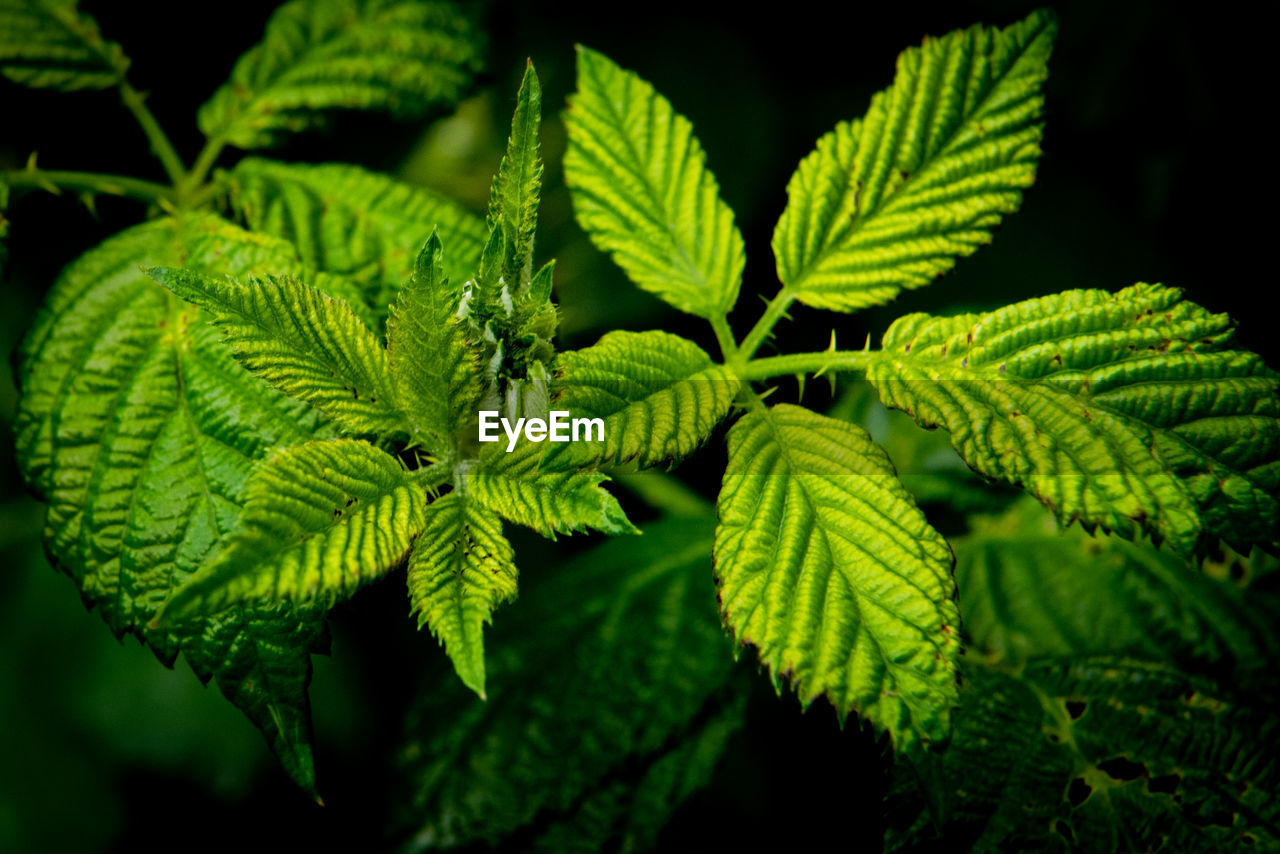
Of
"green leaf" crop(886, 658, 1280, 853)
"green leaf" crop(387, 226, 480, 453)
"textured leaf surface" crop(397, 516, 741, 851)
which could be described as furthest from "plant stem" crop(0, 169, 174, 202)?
"green leaf" crop(886, 658, 1280, 853)

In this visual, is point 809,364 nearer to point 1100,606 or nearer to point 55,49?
point 1100,606

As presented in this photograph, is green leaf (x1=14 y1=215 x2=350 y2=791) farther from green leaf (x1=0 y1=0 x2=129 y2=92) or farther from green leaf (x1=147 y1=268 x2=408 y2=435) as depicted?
green leaf (x1=0 y1=0 x2=129 y2=92)

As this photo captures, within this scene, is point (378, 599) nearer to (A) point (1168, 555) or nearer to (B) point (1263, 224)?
(A) point (1168, 555)

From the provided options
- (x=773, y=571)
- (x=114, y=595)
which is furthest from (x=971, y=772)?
(x=114, y=595)

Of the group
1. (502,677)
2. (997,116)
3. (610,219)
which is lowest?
(502,677)

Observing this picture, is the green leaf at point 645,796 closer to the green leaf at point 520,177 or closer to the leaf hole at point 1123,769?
the leaf hole at point 1123,769

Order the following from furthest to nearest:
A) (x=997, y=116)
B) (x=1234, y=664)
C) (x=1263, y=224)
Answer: (x=1263, y=224) < (x=1234, y=664) < (x=997, y=116)
